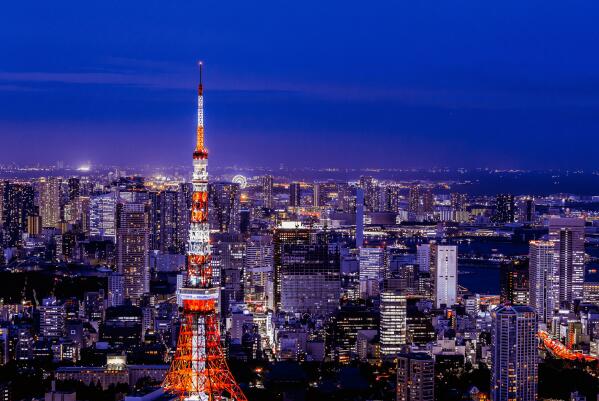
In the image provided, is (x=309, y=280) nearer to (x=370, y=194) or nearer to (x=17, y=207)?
(x=17, y=207)

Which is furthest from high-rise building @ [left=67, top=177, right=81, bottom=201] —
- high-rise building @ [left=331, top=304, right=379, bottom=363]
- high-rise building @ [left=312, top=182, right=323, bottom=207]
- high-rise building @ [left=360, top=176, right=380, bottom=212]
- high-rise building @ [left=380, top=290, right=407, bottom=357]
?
high-rise building @ [left=380, top=290, right=407, bottom=357]

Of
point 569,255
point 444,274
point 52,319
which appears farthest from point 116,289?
point 569,255

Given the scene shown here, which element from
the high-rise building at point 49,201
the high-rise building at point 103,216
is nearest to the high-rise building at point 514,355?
the high-rise building at point 103,216

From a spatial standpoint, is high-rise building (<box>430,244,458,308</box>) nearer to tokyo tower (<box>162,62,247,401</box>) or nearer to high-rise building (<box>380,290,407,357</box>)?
high-rise building (<box>380,290,407,357</box>)

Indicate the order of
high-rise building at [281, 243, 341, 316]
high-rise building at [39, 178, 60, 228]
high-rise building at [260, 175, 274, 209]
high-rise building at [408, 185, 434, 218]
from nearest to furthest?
1. high-rise building at [281, 243, 341, 316]
2. high-rise building at [39, 178, 60, 228]
3. high-rise building at [260, 175, 274, 209]
4. high-rise building at [408, 185, 434, 218]

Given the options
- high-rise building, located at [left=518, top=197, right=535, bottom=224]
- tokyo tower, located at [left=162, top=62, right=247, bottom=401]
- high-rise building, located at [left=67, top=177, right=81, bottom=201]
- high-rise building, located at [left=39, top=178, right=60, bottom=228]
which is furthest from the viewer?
high-rise building, located at [left=518, top=197, right=535, bottom=224]

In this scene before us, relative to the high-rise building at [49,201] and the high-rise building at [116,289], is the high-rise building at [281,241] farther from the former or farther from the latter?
the high-rise building at [49,201]

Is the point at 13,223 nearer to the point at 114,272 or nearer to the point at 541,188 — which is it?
the point at 114,272
